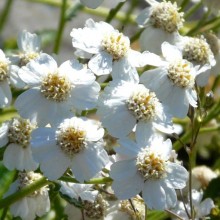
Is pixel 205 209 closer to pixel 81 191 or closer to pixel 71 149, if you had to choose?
pixel 81 191

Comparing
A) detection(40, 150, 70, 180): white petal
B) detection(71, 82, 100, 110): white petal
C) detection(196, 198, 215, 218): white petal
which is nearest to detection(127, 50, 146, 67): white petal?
detection(71, 82, 100, 110): white petal

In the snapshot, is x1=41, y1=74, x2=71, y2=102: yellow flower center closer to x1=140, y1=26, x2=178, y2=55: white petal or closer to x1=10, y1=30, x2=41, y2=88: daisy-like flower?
x1=10, y1=30, x2=41, y2=88: daisy-like flower

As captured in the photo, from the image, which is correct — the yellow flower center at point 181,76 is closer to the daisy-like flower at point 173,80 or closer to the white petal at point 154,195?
the daisy-like flower at point 173,80

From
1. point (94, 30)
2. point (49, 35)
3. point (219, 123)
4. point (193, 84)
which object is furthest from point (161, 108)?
point (49, 35)

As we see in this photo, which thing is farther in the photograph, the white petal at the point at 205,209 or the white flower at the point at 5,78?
the white petal at the point at 205,209

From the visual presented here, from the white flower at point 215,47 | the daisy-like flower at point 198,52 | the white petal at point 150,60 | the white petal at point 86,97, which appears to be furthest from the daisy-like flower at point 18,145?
the white flower at point 215,47

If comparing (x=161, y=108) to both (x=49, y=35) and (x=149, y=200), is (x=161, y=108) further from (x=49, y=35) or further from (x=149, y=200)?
(x=49, y=35)

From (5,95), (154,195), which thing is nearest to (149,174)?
(154,195)
